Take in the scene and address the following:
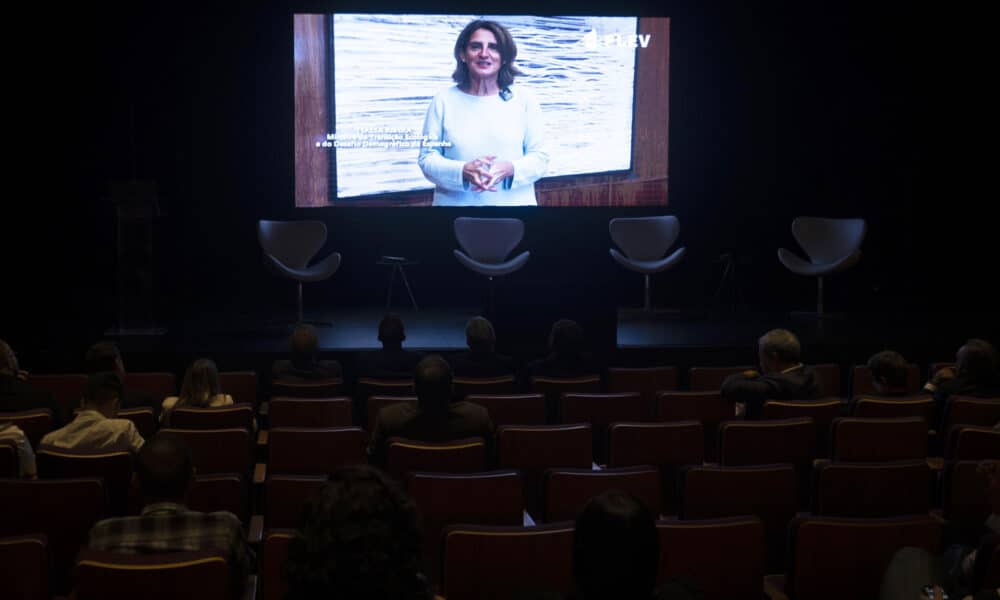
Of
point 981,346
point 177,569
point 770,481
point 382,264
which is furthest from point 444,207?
point 177,569

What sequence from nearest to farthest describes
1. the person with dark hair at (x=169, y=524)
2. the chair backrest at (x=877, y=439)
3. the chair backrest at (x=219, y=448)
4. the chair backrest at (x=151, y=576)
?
the chair backrest at (x=151, y=576)
the person with dark hair at (x=169, y=524)
the chair backrest at (x=219, y=448)
the chair backrest at (x=877, y=439)

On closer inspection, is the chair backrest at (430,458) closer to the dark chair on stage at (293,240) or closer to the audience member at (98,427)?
the audience member at (98,427)

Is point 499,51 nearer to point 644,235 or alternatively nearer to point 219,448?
point 644,235

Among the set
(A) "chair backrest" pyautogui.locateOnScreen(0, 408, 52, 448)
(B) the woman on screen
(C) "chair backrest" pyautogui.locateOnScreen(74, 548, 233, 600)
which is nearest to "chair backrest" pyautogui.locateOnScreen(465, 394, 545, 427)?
(A) "chair backrest" pyautogui.locateOnScreen(0, 408, 52, 448)

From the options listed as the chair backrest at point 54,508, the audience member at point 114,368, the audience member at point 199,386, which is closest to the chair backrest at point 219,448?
the audience member at point 199,386

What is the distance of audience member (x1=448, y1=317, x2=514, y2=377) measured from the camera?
5.86 m

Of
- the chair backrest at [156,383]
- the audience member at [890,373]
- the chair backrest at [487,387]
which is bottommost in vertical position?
the chair backrest at [156,383]

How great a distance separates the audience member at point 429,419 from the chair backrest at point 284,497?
68 centimetres

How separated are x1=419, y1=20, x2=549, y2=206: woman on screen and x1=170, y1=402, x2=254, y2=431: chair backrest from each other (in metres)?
5.58

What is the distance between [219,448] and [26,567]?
151cm

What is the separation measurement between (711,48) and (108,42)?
219 inches

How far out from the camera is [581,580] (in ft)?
6.65

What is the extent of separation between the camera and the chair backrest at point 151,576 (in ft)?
8.35

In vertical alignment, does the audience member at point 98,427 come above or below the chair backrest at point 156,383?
above
